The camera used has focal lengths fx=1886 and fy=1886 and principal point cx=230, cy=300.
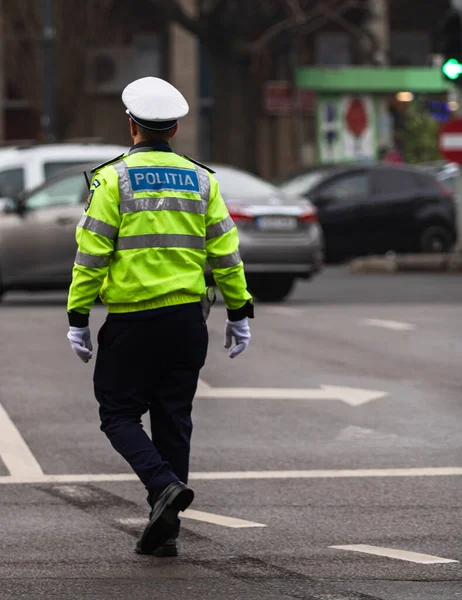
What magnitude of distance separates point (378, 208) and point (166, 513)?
21059 mm

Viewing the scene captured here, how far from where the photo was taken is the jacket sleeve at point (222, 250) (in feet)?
22.6

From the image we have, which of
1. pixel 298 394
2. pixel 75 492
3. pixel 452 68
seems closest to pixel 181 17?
pixel 452 68

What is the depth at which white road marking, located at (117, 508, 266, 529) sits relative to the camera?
730 cm

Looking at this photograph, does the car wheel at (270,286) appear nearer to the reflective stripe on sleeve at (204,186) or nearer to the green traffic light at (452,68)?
the green traffic light at (452,68)

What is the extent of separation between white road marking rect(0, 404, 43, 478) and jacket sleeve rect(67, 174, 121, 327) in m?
2.01

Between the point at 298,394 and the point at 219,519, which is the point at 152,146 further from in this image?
the point at 298,394

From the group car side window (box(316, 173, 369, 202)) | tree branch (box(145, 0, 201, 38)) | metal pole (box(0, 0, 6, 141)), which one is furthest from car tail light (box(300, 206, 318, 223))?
metal pole (box(0, 0, 6, 141))

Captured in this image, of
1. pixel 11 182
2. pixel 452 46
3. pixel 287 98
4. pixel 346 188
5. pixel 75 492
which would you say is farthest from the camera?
pixel 287 98

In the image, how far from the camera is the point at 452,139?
79.1ft

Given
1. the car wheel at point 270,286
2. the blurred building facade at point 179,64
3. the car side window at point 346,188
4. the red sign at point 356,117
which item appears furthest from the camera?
the blurred building facade at point 179,64

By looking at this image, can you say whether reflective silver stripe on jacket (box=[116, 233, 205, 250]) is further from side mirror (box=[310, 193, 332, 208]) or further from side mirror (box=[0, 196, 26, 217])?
side mirror (box=[310, 193, 332, 208])

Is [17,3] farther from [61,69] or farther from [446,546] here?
[446,546]

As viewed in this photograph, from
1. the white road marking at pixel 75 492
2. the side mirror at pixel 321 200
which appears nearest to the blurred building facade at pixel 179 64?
the side mirror at pixel 321 200

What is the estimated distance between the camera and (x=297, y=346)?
14.1 m
